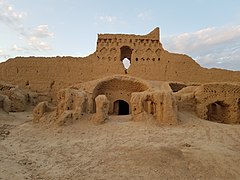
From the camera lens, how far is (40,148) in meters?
9.28

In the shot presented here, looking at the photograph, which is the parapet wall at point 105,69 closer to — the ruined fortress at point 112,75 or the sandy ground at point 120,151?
the ruined fortress at point 112,75

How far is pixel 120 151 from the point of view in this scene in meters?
8.02

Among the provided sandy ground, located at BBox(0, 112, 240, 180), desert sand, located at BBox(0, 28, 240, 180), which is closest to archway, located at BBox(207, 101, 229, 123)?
desert sand, located at BBox(0, 28, 240, 180)

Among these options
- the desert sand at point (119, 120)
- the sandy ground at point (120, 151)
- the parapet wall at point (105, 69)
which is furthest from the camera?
the parapet wall at point (105, 69)

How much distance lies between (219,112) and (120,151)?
1072cm

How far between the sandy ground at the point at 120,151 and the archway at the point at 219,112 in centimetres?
374

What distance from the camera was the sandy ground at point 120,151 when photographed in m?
6.44

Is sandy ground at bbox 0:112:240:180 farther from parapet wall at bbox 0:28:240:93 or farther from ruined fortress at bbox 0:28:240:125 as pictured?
parapet wall at bbox 0:28:240:93

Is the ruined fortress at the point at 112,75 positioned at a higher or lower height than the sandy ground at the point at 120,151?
higher

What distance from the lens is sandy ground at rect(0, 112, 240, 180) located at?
21.1 feet

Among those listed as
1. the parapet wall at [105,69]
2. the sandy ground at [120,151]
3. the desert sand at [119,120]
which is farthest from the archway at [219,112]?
the parapet wall at [105,69]

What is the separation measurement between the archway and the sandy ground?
12.3 ft

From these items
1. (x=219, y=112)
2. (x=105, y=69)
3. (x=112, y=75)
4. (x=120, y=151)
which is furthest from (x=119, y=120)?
(x=105, y=69)

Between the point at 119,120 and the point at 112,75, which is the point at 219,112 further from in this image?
the point at 112,75
